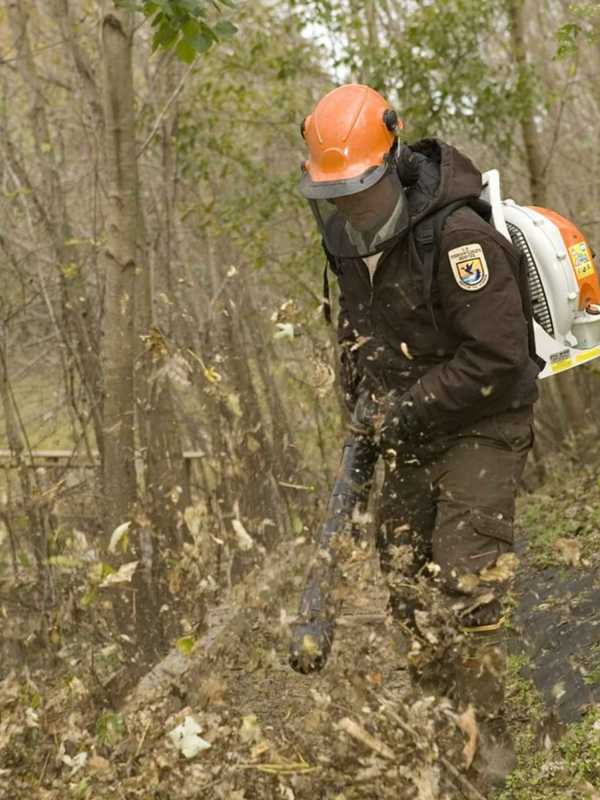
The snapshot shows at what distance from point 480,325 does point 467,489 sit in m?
0.56

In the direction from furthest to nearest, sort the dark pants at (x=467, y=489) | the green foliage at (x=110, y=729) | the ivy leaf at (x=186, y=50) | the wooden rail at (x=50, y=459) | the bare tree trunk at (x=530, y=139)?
the bare tree trunk at (x=530, y=139) < the wooden rail at (x=50, y=459) < the ivy leaf at (x=186, y=50) < the green foliage at (x=110, y=729) < the dark pants at (x=467, y=489)

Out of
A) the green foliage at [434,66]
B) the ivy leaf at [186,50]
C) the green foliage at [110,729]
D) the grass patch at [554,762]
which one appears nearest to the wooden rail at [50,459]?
the green foliage at [110,729]

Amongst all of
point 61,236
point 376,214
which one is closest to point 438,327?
point 376,214

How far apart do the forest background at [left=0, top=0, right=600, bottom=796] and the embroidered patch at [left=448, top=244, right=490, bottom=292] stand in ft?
4.62

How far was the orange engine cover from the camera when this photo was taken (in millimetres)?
3689

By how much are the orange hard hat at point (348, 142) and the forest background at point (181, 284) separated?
2.62 ft

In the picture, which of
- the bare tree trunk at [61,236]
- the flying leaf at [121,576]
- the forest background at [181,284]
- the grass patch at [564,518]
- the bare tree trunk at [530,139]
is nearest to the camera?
the flying leaf at [121,576]

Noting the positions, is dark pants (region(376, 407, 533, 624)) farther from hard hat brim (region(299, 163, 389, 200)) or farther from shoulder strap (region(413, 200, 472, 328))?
hard hat brim (region(299, 163, 389, 200))

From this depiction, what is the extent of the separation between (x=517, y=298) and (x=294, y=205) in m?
6.62

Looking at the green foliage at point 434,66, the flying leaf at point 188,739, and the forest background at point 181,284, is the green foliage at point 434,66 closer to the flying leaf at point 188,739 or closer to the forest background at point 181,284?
the forest background at point 181,284

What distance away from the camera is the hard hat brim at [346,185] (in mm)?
3461

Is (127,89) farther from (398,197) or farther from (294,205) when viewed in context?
(294,205)

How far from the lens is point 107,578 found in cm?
419

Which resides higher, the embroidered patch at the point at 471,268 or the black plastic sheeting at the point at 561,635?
the embroidered patch at the point at 471,268
